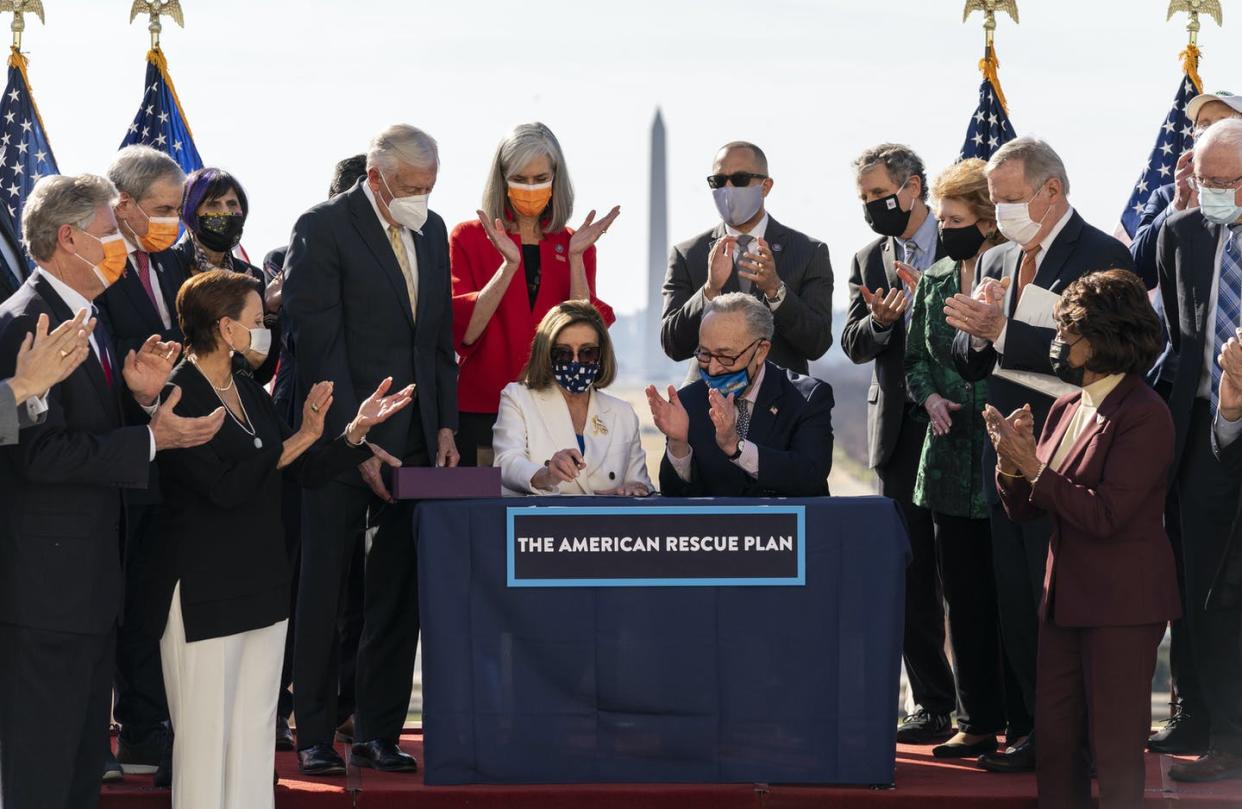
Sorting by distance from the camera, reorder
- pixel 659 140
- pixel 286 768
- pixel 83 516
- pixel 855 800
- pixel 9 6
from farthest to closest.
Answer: pixel 659 140, pixel 9 6, pixel 286 768, pixel 855 800, pixel 83 516

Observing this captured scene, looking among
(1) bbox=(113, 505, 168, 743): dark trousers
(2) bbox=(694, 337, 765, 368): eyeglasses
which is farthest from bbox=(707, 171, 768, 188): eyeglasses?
(1) bbox=(113, 505, 168, 743): dark trousers

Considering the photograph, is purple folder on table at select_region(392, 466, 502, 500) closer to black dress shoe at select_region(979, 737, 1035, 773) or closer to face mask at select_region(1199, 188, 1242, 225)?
black dress shoe at select_region(979, 737, 1035, 773)

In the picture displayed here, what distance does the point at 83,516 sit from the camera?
480 centimetres

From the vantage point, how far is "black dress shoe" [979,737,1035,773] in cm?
581

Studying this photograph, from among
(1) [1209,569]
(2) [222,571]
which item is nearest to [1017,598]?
(1) [1209,569]

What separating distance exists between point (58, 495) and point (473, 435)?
1889 millimetres

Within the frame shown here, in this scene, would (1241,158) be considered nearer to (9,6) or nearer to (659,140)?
(9,6)

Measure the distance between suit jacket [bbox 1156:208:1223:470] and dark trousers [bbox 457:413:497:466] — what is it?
2411 mm

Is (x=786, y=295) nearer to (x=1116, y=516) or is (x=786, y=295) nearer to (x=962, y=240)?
(x=962, y=240)

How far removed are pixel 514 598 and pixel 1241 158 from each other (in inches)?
108

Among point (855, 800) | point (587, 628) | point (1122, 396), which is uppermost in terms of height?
point (1122, 396)

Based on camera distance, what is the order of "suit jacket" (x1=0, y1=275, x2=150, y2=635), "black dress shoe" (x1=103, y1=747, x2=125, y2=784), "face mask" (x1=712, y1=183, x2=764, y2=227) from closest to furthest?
"suit jacket" (x1=0, y1=275, x2=150, y2=635) < "black dress shoe" (x1=103, y1=747, x2=125, y2=784) < "face mask" (x1=712, y1=183, x2=764, y2=227)

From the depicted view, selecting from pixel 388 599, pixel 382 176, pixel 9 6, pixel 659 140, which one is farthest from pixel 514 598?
pixel 659 140

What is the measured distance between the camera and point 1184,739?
604cm
